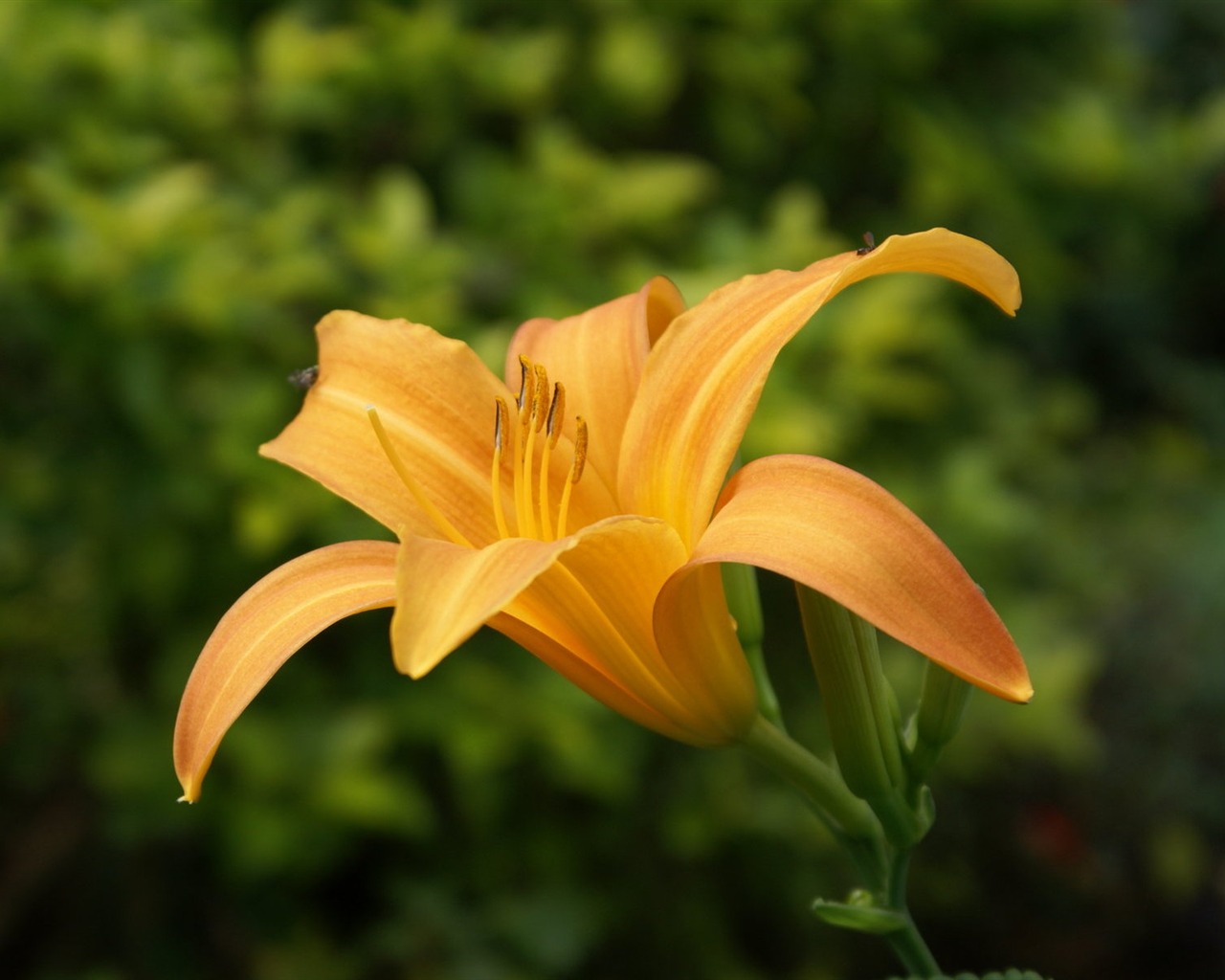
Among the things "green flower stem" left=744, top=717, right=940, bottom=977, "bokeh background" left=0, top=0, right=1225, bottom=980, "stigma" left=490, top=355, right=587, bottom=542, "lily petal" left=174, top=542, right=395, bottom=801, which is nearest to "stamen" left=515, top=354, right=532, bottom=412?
"stigma" left=490, top=355, right=587, bottom=542

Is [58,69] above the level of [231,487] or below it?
above

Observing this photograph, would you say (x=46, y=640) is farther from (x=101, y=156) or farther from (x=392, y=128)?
(x=392, y=128)

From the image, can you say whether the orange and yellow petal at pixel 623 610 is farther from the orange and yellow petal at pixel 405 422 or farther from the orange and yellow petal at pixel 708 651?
the orange and yellow petal at pixel 405 422

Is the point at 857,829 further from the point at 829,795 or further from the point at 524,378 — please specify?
the point at 524,378

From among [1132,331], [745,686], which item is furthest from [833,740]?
[1132,331]

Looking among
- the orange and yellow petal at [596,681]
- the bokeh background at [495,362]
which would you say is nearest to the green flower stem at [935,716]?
the orange and yellow petal at [596,681]

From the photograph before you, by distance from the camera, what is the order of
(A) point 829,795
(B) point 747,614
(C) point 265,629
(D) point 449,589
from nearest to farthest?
1. (D) point 449,589
2. (C) point 265,629
3. (A) point 829,795
4. (B) point 747,614

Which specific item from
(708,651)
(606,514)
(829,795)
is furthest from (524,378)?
(829,795)

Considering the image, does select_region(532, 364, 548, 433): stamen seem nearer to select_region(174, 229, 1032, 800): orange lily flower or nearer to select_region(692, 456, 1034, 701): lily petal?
select_region(174, 229, 1032, 800): orange lily flower
